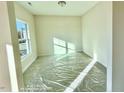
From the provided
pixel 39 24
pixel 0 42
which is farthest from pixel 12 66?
pixel 39 24

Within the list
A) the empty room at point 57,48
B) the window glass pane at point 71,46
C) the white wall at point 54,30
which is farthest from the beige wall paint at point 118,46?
the window glass pane at point 71,46

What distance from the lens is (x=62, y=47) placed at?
7391mm

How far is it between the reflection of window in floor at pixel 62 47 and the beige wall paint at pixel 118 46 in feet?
19.1

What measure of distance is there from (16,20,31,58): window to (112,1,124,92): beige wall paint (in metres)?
3.66

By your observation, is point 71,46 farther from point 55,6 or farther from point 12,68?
point 12,68

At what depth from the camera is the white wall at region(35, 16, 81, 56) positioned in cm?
691

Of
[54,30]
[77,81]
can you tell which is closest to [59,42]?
[54,30]

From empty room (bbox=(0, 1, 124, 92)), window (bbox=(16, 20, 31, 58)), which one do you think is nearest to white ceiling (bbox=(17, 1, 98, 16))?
empty room (bbox=(0, 1, 124, 92))

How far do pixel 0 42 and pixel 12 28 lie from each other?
202 mm

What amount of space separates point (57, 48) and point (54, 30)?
3.71ft

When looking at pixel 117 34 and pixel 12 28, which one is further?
pixel 117 34

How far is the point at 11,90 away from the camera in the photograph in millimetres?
1395

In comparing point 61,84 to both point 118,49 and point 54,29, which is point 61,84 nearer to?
point 118,49

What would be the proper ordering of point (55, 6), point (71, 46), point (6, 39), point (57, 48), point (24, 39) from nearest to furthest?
point (6, 39), point (55, 6), point (24, 39), point (57, 48), point (71, 46)
